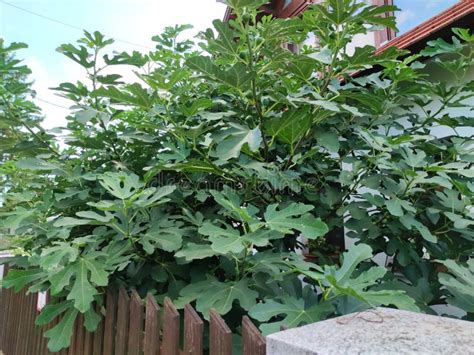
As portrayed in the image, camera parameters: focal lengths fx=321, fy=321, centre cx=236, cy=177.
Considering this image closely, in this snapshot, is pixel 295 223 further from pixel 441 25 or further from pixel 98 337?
pixel 441 25

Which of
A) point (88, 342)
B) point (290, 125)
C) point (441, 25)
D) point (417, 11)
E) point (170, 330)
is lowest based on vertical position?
point (88, 342)

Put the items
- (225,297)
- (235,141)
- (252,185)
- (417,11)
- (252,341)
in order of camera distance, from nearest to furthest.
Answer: (252,341)
(225,297)
(235,141)
(252,185)
(417,11)

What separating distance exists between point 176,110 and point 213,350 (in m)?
1.25

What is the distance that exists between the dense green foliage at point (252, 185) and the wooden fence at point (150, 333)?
0.26ft

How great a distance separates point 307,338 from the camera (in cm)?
71

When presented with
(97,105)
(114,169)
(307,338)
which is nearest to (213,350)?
(307,338)

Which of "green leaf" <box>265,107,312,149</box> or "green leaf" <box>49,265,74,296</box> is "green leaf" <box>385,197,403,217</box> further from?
"green leaf" <box>49,265,74,296</box>

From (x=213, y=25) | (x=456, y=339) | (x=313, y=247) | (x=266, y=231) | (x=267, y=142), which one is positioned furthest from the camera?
(x=313, y=247)

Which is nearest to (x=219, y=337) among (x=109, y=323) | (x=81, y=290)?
(x=81, y=290)

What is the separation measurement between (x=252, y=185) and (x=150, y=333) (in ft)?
2.51

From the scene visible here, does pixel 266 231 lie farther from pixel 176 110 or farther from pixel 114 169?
pixel 114 169

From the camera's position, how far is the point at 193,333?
3.43ft

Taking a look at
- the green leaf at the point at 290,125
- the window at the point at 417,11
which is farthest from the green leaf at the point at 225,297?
the window at the point at 417,11

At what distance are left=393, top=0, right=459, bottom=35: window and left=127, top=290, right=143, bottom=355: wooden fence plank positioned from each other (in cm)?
375
